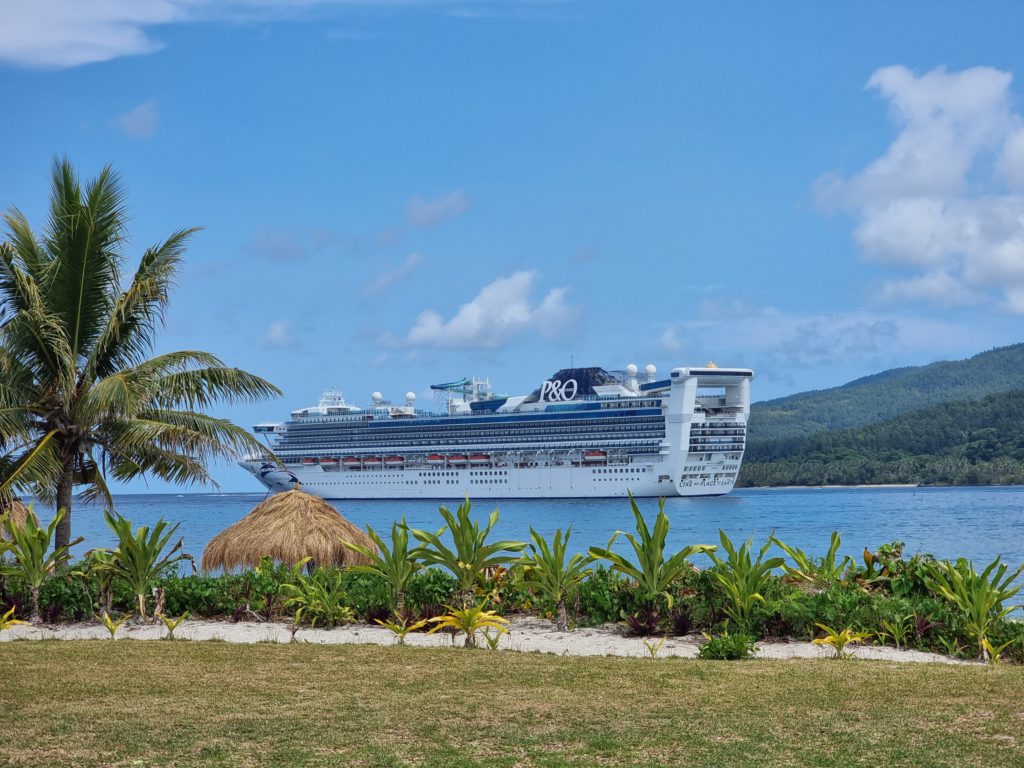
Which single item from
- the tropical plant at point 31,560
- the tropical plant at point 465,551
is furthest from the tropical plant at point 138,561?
the tropical plant at point 465,551

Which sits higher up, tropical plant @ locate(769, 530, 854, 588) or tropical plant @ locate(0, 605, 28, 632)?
tropical plant @ locate(769, 530, 854, 588)

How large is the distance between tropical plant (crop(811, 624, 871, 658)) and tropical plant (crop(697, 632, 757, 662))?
540 millimetres

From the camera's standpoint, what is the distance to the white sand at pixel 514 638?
7602 millimetres

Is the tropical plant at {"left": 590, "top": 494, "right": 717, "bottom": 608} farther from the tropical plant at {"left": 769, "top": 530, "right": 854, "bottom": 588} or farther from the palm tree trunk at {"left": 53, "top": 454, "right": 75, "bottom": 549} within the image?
the palm tree trunk at {"left": 53, "top": 454, "right": 75, "bottom": 549}

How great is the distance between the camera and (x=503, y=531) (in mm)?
42062

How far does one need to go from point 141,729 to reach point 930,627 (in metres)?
5.07

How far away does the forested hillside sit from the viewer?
8625 cm

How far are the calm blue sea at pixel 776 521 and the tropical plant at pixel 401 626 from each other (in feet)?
63.7

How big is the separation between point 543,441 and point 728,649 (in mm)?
53991

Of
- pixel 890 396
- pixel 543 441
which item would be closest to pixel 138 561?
pixel 543 441

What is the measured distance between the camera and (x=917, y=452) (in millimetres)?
93375

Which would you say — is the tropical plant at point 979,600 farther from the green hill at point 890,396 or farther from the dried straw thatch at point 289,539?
the green hill at point 890,396

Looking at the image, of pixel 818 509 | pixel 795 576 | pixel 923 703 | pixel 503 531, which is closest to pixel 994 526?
pixel 503 531

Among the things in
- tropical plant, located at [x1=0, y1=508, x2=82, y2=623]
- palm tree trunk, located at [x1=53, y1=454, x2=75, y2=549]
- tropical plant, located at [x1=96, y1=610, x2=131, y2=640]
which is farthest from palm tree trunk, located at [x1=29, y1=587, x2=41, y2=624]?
palm tree trunk, located at [x1=53, y1=454, x2=75, y2=549]
